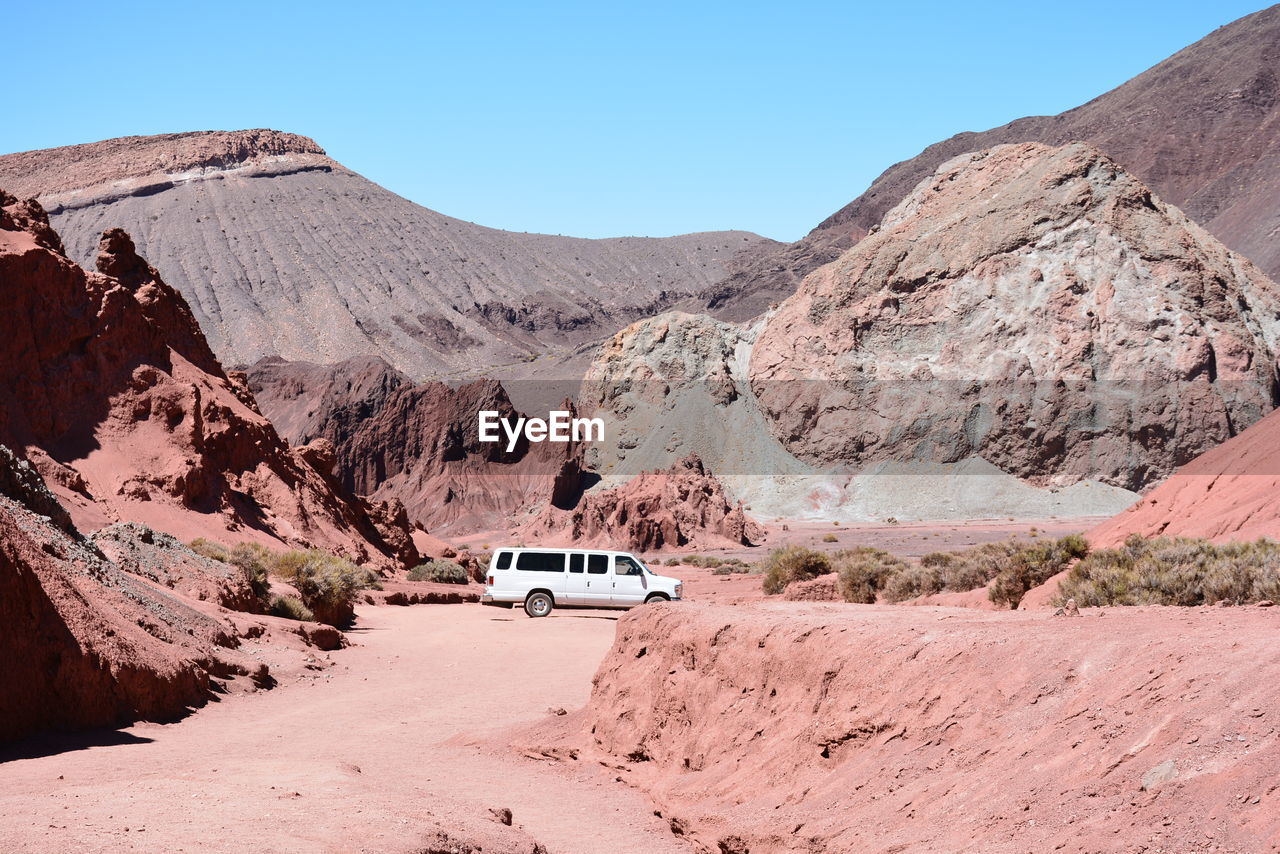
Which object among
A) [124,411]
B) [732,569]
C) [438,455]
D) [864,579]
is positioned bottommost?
[732,569]

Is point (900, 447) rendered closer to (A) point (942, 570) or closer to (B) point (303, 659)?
(A) point (942, 570)

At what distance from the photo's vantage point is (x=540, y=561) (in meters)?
26.7

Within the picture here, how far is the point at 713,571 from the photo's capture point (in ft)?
147

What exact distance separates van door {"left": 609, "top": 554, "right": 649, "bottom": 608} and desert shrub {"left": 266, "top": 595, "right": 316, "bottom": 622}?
7137mm

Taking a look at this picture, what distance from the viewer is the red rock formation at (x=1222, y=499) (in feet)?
52.0

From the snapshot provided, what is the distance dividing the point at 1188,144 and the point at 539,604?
13368cm

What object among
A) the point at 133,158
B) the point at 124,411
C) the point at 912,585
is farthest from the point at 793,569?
the point at 133,158

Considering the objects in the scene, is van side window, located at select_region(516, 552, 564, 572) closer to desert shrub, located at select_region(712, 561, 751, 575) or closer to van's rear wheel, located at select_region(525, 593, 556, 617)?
van's rear wheel, located at select_region(525, 593, 556, 617)

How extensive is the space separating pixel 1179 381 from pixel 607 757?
2531 inches

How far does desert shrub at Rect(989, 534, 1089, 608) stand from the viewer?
17.5m

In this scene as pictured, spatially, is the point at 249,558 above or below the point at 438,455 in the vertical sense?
below

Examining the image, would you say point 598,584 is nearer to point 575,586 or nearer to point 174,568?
point 575,586

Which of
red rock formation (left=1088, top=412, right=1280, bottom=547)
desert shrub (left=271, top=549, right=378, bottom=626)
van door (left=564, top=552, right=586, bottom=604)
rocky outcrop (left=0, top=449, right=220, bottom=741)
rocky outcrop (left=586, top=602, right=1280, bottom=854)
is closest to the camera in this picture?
rocky outcrop (left=586, top=602, right=1280, bottom=854)

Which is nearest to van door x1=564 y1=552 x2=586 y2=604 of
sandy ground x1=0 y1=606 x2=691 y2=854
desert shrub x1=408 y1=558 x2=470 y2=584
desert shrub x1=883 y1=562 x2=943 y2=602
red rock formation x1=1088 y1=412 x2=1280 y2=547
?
sandy ground x1=0 y1=606 x2=691 y2=854
